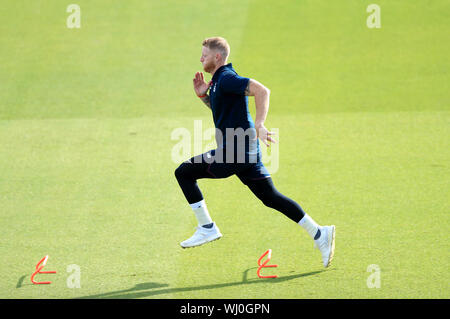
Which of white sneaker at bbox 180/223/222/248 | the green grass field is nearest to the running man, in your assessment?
white sneaker at bbox 180/223/222/248

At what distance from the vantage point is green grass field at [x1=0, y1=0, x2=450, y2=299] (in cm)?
649

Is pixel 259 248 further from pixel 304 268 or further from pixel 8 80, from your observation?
pixel 8 80

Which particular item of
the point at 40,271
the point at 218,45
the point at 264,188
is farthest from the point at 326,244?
the point at 40,271

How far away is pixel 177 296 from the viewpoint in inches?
236

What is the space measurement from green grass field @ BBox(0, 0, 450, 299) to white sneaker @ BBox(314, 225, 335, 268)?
0.14m

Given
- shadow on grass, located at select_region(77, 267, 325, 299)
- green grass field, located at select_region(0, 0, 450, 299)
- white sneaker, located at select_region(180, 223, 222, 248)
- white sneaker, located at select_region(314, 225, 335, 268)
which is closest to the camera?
shadow on grass, located at select_region(77, 267, 325, 299)

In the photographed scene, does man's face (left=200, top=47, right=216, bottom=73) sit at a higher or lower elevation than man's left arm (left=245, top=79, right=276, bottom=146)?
higher

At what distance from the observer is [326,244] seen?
6445mm

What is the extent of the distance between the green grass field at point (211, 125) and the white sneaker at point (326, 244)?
0.14 meters

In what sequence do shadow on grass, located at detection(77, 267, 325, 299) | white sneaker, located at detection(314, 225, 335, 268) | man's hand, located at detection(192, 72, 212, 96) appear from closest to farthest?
1. shadow on grass, located at detection(77, 267, 325, 299)
2. white sneaker, located at detection(314, 225, 335, 268)
3. man's hand, located at detection(192, 72, 212, 96)

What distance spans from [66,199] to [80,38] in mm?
7599

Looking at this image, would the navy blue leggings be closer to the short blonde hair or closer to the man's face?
the man's face

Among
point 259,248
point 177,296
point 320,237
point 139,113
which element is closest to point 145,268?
point 177,296

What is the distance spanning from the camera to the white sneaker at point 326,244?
6.39m
